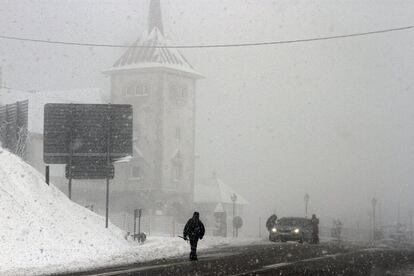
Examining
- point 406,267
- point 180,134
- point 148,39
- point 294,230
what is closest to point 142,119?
point 180,134

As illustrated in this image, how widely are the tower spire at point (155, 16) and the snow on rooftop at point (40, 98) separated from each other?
1110 centimetres

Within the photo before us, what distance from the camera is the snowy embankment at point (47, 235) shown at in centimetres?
2027

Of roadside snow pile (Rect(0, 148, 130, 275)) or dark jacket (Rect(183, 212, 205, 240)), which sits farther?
dark jacket (Rect(183, 212, 205, 240))

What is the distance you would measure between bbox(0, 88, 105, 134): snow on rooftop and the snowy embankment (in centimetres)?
5521

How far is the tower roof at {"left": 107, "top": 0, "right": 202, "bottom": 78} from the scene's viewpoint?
299ft

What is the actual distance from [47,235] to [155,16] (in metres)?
77.7

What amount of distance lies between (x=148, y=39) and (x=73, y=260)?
7653 cm

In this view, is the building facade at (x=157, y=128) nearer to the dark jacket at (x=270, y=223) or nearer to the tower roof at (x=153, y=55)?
the tower roof at (x=153, y=55)

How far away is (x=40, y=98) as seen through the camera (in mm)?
88625

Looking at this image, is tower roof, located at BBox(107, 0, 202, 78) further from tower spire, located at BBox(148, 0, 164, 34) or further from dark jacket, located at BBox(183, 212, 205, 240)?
dark jacket, located at BBox(183, 212, 205, 240)

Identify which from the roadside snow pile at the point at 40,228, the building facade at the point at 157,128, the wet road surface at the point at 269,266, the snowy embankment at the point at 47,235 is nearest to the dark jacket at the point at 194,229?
the wet road surface at the point at 269,266

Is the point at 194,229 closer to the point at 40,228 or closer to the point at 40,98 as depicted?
the point at 40,228

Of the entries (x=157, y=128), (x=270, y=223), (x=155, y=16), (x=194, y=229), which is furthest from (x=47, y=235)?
(x=155, y=16)

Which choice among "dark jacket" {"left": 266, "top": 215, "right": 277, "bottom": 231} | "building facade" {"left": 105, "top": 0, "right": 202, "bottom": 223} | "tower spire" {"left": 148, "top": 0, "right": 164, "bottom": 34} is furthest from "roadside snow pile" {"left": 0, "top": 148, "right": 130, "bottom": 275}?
"tower spire" {"left": 148, "top": 0, "right": 164, "bottom": 34}
